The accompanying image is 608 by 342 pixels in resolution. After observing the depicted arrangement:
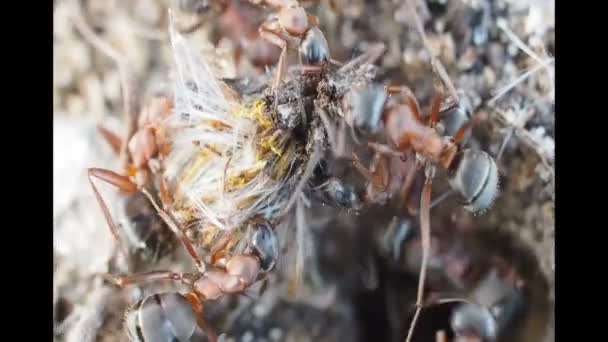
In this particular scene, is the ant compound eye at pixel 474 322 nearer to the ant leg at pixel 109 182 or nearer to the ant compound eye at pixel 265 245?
the ant compound eye at pixel 265 245

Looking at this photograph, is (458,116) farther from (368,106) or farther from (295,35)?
(295,35)

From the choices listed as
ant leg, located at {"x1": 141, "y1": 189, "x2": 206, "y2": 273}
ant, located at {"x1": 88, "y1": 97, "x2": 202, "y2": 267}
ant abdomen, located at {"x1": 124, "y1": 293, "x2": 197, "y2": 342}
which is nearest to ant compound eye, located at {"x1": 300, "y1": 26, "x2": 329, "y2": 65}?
ant, located at {"x1": 88, "y1": 97, "x2": 202, "y2": 267}

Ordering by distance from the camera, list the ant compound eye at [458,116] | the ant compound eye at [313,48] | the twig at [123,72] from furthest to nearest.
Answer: the ant compound eye at [458,116] < the ant compound eye at [313,48] < the twig at [123,72]

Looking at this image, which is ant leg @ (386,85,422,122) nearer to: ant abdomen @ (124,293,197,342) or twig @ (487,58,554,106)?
twig @ (487,58,554,106)

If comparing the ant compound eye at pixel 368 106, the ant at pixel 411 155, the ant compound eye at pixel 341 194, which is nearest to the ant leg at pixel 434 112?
the ant at pixel 411 155

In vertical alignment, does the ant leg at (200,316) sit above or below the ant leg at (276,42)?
below
